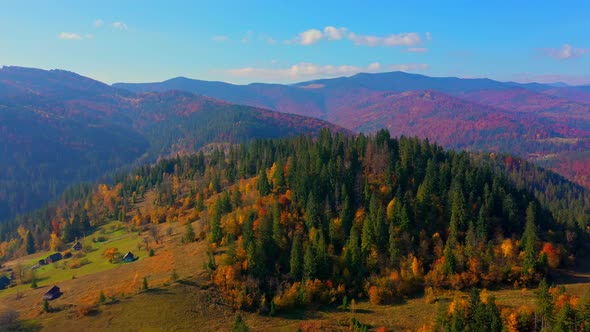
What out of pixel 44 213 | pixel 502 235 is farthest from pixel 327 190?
pixel 44 213

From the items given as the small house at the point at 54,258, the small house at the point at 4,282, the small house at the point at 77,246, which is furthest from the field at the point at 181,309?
the small house at the point at 77,246

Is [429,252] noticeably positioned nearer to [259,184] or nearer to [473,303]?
[473,303]

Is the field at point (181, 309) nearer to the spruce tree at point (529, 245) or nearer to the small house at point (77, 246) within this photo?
the spruce tree at point (529, 245)

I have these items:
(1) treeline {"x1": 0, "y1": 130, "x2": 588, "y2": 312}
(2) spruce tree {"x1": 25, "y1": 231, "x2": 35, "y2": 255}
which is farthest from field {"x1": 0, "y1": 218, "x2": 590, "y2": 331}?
(2) spruce tree {"x1": 25, "y1": 231, "x2": 35, "y2": 255}

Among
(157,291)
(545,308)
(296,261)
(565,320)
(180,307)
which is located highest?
(545,308)

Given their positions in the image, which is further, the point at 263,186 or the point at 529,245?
the point at 263,186

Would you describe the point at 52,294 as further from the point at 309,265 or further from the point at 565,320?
the point at 565,320

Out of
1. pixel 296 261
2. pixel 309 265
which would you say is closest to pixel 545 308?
pixel 309 265

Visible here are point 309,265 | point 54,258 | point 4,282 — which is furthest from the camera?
point 54,258

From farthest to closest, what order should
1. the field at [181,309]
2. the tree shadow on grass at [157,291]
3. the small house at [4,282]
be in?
the small house at [4,282], the tree shadow on grass at [157,291], the field at [181,309]
